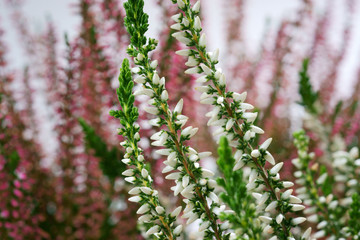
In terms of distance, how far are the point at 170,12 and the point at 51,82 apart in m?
0.45

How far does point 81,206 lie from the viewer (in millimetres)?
1030

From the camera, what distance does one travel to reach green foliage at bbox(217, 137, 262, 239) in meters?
0.34

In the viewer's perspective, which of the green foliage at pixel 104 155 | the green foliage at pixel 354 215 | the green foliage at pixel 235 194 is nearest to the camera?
the green foliage at pixel 235 194

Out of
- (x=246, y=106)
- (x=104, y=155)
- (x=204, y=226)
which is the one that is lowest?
(x=204, y=226)

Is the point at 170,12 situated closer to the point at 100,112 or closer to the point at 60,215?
the point at 100,112

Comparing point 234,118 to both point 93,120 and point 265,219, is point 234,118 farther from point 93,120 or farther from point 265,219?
point 93,120

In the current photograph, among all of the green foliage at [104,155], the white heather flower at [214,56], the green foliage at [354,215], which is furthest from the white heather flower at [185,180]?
the green foliage at [104,155]

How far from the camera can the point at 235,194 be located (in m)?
0.35

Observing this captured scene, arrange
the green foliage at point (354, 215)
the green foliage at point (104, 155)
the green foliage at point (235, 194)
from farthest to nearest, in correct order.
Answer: the green foliage at point (104, 155) < the green foliage at point (354, 215) < the green foliage at point (235, 194)

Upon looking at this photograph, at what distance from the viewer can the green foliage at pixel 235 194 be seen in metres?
0.34

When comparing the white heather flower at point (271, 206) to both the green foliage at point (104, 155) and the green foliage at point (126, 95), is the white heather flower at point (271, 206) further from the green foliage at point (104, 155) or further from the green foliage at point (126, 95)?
the green foliage at point (104, 155)

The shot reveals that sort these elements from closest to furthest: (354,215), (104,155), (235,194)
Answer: (235,194) < (354,215) < (104,155)

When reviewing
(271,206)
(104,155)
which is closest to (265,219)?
(271,206)

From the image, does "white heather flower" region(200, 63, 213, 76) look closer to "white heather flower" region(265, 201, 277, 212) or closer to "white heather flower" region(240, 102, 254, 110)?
"white heather flower" region(240, 102, 254, 110)
